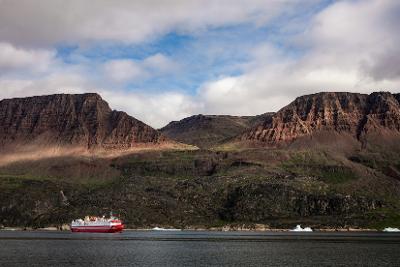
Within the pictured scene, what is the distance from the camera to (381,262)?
166 meters

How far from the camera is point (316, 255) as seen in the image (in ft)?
635

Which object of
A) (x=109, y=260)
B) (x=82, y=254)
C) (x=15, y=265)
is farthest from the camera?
(x=82, y=254)

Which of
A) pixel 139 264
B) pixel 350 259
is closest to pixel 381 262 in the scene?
pixel 350 259

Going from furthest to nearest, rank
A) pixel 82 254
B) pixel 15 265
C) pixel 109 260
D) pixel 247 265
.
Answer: pixel 82 254 → pixel 109 260 → pixel 247 265 → pixel 15 265

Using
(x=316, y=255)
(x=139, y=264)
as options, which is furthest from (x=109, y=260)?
(x=316, y=255)

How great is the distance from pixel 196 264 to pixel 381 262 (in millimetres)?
50692

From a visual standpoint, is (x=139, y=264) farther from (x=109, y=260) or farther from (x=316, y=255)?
(x=316, y=255)

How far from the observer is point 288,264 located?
162 meters

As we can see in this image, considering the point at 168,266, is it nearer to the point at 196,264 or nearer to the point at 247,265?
the point at 196,264

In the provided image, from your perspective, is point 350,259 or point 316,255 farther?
point 316,255

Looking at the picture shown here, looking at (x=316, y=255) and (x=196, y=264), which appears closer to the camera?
(x=196, y=264)

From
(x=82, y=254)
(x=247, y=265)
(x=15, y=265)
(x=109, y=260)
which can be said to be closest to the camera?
(x=15, y=265)

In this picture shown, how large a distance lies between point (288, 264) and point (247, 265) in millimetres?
11427

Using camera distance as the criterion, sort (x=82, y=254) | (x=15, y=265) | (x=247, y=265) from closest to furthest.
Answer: (x=15, y=265) → (x=247, y=265) → (x=82, y=254)
